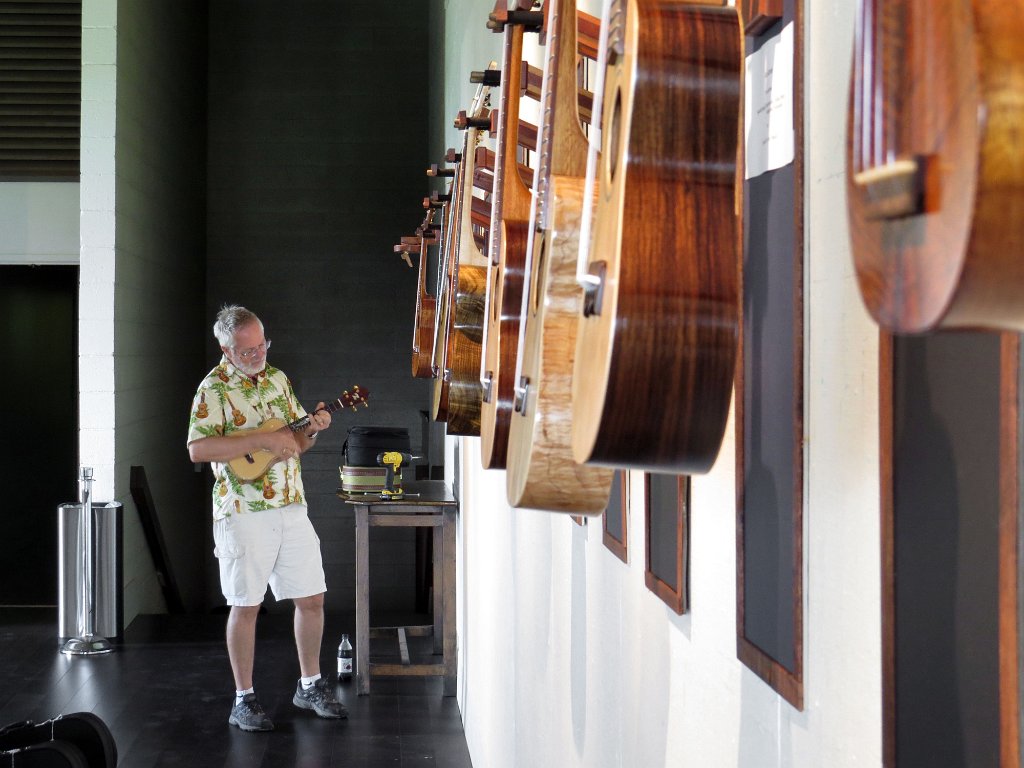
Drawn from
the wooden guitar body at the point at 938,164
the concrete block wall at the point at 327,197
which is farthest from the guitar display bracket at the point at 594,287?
the concrete block wall at the point at 327,197

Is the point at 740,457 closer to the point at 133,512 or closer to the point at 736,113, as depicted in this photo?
the point at 736,113

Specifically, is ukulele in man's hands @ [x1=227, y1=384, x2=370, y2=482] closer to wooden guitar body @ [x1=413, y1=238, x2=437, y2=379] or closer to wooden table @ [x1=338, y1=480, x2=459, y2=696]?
wooden table @ [x1=338, y1=480, x2=459, y2=696]

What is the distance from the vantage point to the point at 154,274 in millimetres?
6543

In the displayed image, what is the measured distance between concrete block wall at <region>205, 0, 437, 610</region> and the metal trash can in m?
2.52

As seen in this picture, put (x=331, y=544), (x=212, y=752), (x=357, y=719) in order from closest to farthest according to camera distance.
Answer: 1. (x=212, y=752)
2. (x=357, y=719)
3. (x=331, y=544)

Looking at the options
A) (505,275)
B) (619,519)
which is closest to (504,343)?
(505,275)

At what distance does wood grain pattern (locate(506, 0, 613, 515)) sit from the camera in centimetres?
97

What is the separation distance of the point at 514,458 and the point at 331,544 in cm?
702

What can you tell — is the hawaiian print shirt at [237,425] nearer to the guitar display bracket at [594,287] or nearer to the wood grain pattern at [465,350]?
the wood grain pattern at [465,350]

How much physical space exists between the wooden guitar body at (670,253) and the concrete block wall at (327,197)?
23.6 ft

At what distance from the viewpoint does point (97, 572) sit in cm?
538

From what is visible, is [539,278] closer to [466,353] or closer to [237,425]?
[466,353]

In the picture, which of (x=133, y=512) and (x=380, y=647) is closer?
(x=380, y=647)

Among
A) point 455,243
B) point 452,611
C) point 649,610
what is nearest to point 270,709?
point 452,611
